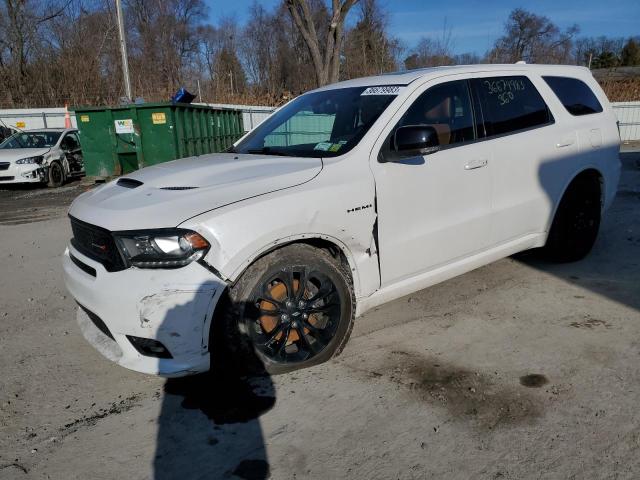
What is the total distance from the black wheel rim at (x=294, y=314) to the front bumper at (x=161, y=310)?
285 millimetres

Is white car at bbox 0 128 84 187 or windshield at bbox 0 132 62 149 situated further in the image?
windshield at bbox 0 132 62 149

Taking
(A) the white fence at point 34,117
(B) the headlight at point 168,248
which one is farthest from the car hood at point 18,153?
(B) the headlight at point 168,248

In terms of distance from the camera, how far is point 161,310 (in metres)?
2.61

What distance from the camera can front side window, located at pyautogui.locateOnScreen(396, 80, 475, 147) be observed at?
3.55 m

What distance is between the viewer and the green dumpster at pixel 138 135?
11.1 metres

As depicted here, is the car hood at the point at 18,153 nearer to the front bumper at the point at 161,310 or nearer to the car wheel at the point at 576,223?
the front bumper at the point at 161,310

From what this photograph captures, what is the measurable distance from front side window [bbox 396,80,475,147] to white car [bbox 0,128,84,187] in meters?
11.2

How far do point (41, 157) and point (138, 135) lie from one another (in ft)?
9.08

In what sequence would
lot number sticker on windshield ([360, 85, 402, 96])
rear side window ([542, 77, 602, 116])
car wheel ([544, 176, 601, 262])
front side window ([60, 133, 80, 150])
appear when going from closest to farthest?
lot number sticker on windshield ([360, 85, 402, 96]), rear side window ([542, 77, 602, 116]), car wheel ([544, 176, 601, 262]), front side window ([60, 133, 80, 150])

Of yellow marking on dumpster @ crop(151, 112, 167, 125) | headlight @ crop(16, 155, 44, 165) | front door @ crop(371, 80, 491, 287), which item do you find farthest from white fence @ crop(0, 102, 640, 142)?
front door @ crop(371, 80, 491, 287)

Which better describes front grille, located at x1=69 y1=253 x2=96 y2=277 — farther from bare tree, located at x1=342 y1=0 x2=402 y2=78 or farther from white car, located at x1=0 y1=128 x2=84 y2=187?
bare tree, located at x1=342 y1=0 x2=402 y2=78

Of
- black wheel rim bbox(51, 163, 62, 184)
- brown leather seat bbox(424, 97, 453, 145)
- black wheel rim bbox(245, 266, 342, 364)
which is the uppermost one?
brown leather seat bbox(424, 97, 453, 145)

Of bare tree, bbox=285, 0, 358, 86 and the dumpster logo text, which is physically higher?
bare tree, bbox=285, 0, 358, 86

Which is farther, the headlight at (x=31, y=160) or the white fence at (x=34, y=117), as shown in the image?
the white fence at (x=34, y=117)
